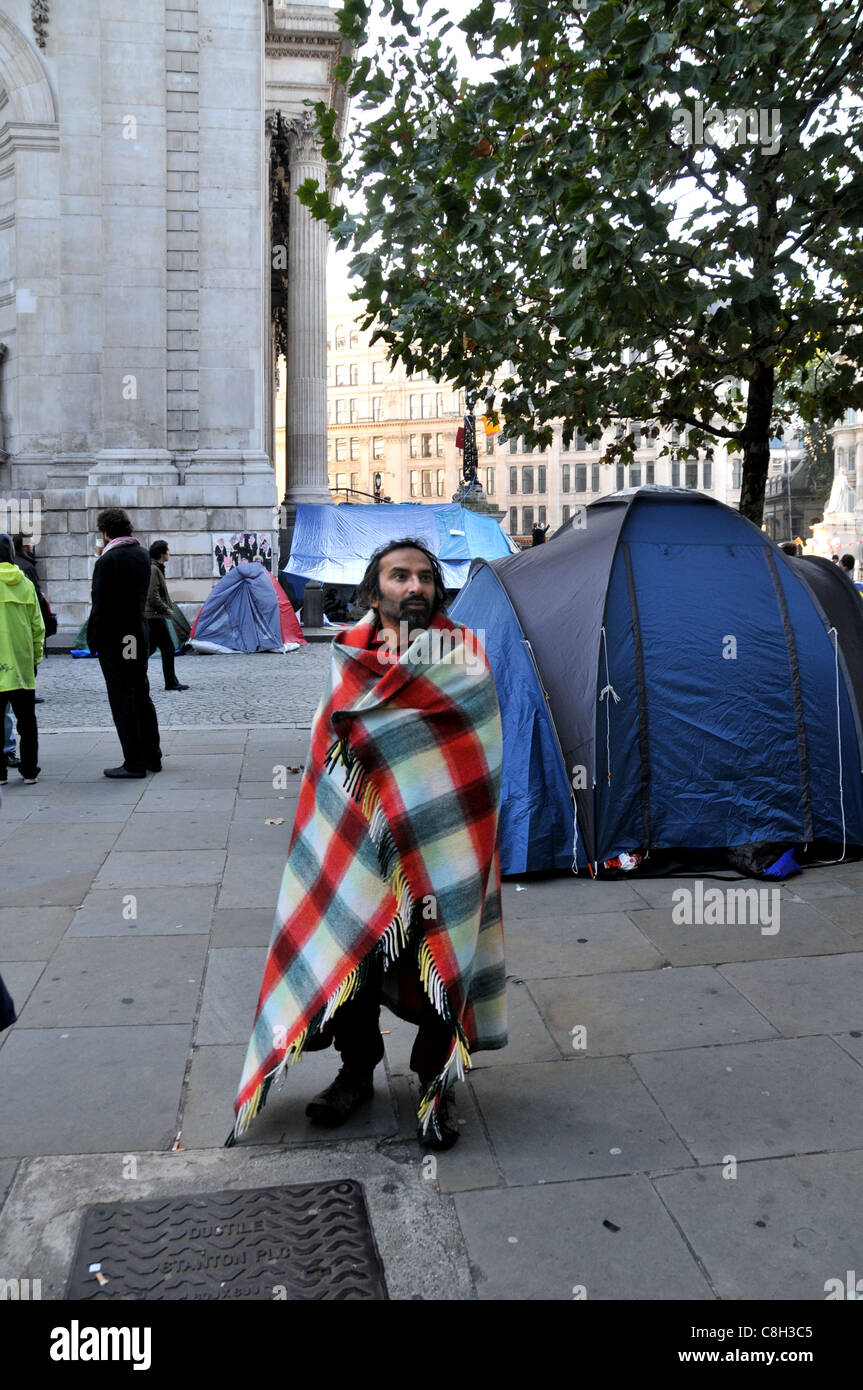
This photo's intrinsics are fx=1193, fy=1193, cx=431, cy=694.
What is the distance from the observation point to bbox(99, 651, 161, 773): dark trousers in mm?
9188

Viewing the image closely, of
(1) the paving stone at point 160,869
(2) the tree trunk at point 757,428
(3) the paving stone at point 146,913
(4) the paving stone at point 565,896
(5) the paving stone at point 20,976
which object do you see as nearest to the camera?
(5) the paving stone at point 20,976

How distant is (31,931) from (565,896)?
2683mm

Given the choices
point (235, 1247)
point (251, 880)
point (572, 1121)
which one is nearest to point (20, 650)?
point (251, 880)

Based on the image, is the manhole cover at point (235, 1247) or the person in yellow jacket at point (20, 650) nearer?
the manhole cover at point (235, 1247)

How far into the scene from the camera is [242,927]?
5711 millimetres

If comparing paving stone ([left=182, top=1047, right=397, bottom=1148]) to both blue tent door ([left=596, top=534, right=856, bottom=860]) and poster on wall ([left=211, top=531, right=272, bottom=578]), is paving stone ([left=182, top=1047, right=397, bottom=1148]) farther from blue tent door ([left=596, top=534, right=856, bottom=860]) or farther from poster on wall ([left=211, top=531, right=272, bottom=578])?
poster on wall ([left=211, top=531, right=272, bottom=578])

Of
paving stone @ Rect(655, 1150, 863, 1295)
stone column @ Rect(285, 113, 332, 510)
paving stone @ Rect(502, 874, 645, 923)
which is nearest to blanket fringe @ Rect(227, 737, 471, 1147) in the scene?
paving stone @ Rect(655, 1150, 863, 1295)

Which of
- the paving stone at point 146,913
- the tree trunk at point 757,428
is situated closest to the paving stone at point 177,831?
the paving stone at point 146,913

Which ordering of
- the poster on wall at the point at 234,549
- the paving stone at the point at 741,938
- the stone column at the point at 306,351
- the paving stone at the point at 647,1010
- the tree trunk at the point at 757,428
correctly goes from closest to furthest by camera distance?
the paving stone at the point at 647,1010, the paving stone at the point at 741,938, the tree trunk at the point at 757,428, the poster on wall at the point at 234,549, the stone column at the point at 306,351

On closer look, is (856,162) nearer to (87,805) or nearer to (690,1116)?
(690,1116)

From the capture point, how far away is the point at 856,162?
6.42 metres

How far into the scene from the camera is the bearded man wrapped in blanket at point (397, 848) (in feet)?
11.2

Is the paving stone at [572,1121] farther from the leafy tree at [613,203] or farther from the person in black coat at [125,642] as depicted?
the person in black coat at [125,642]

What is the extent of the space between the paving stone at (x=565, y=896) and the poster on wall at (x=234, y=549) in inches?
594
